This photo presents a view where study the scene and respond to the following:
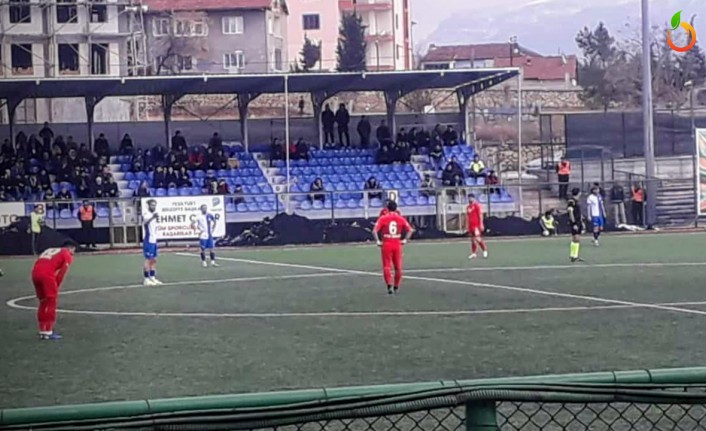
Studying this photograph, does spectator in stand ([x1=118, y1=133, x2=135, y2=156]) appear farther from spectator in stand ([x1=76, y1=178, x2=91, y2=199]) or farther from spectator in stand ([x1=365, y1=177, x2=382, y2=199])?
spectator in stand ([x1=365, y1=177, x2=382, y2=199])

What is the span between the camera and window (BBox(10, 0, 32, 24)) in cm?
1094

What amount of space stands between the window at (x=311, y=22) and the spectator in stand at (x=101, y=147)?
38.0 feet

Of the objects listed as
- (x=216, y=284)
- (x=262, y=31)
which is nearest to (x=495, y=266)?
(x=216, y=284)

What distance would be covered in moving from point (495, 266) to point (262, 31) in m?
22.2

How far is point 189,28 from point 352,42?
265 inches

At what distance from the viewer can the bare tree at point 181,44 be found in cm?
4153

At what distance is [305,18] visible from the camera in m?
46.5

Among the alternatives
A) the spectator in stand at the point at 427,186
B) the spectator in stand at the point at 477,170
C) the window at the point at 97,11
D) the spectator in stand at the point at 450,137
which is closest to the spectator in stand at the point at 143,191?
the spectator in stand at the point at 427,186

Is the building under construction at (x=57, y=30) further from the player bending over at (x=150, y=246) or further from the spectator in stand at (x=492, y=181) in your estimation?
the spectator in stand at (x=492, y=181)

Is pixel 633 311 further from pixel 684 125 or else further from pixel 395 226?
pixel 684 125

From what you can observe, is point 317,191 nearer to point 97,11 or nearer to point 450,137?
point 450,137

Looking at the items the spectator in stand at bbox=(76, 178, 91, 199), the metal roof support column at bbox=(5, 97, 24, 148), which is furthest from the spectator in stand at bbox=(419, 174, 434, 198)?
the metal roof support column at bbox=(5, 97, 24, 148)

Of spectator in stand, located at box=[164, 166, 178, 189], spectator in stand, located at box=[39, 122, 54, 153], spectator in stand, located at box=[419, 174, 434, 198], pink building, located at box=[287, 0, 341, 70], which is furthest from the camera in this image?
pink building, located at box=[287, 0, 341, 70]

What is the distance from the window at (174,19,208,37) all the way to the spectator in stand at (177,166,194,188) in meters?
6.99
